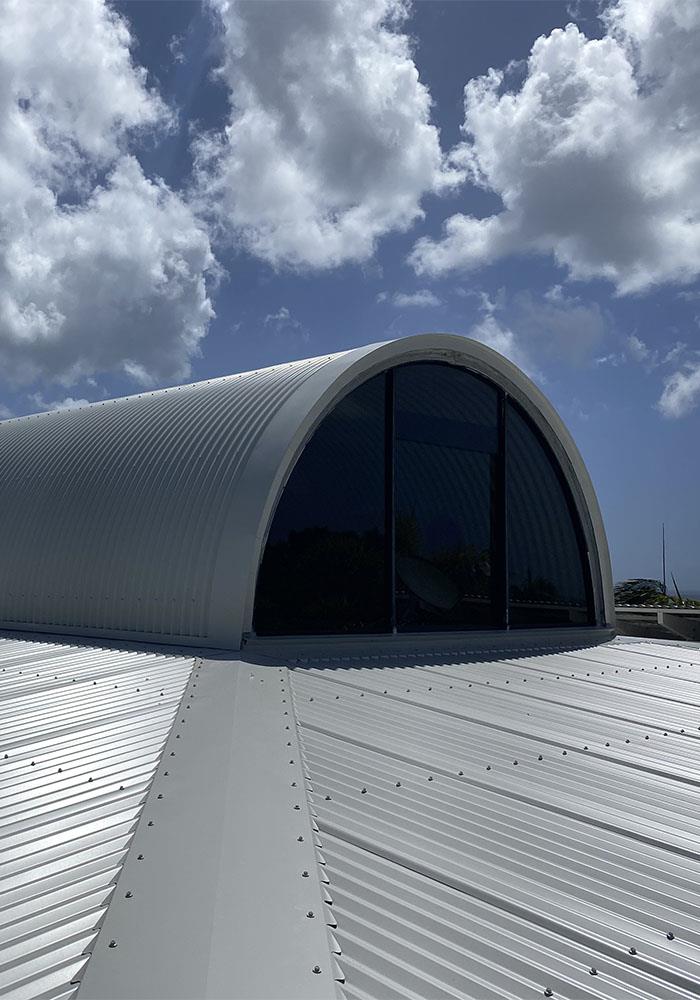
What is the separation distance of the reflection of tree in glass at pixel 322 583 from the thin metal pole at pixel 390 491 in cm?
13

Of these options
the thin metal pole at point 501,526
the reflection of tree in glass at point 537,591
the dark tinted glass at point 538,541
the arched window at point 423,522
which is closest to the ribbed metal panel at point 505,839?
the arched window at point 423,522

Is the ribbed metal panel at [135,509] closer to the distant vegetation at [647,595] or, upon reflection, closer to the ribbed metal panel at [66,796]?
the ribbed metal panel at [66,796]

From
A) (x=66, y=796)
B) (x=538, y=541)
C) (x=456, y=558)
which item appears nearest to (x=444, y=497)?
(x=456, y=558)

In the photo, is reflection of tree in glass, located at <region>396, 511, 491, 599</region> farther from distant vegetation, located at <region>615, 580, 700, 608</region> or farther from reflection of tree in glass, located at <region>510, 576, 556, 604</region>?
distant vegetation, located at <region>615, 580, 700, 608</region>

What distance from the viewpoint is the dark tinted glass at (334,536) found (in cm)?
1073

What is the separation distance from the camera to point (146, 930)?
2945 millimetres

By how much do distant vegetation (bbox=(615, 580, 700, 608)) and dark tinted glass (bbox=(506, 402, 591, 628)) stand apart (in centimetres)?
1604

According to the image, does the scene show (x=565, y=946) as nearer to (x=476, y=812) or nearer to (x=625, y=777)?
(x=476, y=812)

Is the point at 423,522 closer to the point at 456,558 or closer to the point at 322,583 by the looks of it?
the point at 456,558

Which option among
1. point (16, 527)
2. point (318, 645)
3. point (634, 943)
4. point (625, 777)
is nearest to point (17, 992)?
point (634, 943)

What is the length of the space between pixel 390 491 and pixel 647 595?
83.5 feet

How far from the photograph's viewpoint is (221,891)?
3.29 m

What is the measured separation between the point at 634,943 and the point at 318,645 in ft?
25.4

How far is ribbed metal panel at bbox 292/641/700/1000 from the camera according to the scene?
3010mm
